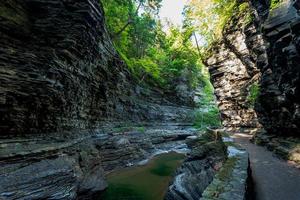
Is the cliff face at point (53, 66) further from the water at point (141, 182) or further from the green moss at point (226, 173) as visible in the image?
the green moss at point (226, 173)

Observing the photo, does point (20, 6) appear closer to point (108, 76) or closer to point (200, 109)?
point (108, 76)

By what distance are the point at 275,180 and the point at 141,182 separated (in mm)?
7500

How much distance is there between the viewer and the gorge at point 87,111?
7207 millimetres

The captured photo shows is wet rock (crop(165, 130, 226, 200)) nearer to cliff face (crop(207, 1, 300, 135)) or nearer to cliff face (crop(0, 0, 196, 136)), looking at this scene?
cliff face (crop(207, 1, 300, 135))

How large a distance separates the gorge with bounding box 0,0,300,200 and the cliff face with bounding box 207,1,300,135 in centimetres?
7

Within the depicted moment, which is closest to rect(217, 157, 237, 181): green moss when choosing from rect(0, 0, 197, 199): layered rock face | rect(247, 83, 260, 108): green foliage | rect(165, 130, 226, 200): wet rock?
rect(165, 130, 226, 200): wet rock

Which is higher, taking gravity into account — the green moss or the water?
the green moss

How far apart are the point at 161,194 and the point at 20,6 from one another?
12.0 meters

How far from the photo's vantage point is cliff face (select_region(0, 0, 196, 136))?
898 centimetres

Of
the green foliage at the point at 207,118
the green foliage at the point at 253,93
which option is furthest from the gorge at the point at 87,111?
the green foliage at the point at 207,118

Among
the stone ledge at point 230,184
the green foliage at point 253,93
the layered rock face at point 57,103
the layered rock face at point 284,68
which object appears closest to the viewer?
the stone ledge at point 230,184

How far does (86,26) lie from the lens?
42.1ft

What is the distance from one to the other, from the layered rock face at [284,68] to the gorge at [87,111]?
5 centimetres

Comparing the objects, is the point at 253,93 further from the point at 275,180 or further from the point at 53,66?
the point at 53,66
